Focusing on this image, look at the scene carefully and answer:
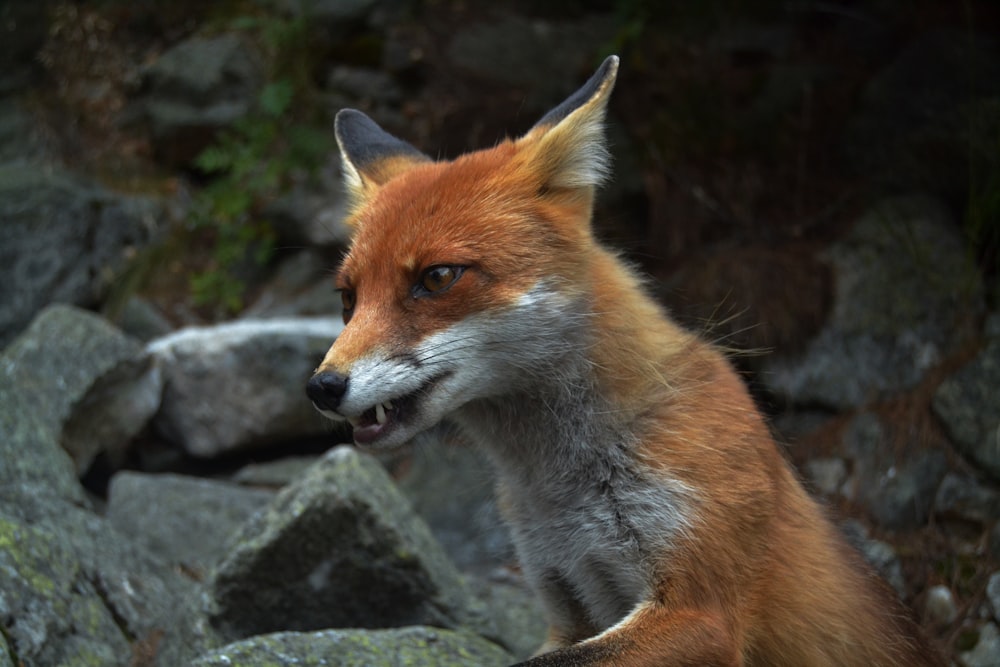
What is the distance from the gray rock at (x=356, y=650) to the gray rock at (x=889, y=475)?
337 centimetres

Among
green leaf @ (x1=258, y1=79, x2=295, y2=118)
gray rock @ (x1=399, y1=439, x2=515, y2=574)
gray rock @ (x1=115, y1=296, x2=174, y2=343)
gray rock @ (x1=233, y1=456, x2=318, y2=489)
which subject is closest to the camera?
gray rock @ (x1=399, y1=439, x2=515, y2=574)

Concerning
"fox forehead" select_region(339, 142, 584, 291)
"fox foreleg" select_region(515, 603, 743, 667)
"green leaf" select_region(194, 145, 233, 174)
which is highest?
"fox forehead" select_region(339, 142, 584, 291)

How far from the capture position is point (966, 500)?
6141mm

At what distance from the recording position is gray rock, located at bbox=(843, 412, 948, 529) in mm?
6312

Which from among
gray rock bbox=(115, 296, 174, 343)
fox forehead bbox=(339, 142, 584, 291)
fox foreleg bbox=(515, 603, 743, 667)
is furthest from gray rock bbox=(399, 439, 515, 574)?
fox foreleg bbox=(515, 603, 743, 667)

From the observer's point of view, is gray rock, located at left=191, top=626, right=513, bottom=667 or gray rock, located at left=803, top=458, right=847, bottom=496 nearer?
gray rock, located at left=191, top=626, right=513, bottom=667

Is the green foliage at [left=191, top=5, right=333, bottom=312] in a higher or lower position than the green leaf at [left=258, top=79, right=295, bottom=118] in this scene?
lower

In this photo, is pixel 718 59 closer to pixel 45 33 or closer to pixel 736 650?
pixel 736 650

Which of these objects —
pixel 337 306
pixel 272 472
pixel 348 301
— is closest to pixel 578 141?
pixel 348 301

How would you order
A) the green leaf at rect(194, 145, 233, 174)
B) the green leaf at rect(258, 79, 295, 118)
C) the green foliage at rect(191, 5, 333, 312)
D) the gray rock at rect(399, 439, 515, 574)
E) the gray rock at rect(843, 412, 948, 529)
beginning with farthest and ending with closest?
the green leaf at rect(194, 145, 233, 174) < the green foliage at rect(191, 5, 333, 312) < the green leaf at rect(258, 79, 295, 118) < the gray rock at rect(399, 439, 515, 574) < the gray rock at rect(843, 412, 948, 529)

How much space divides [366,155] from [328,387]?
61.2 inches

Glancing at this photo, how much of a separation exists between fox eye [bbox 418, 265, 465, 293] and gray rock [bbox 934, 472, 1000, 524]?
14.9 feet

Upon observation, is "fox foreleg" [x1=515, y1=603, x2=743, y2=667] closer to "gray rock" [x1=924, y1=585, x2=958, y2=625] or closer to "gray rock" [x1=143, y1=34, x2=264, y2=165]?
"gray rock" [x1=924, y1=585, x2=958, y2=625]

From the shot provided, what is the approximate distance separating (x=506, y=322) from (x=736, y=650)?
1.28 m
